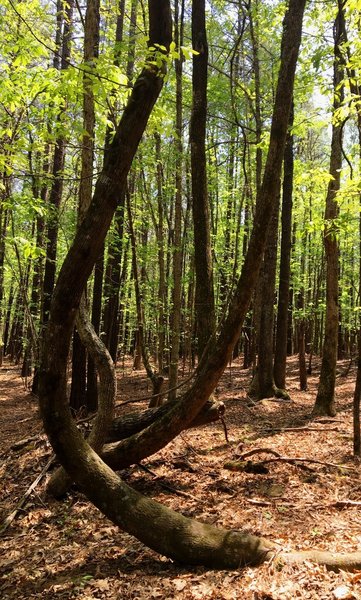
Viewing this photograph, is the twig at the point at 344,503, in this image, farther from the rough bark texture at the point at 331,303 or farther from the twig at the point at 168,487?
the rough bark texture at the point at 331,303

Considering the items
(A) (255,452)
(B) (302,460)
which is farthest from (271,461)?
(B) (302,460)

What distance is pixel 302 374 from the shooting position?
45.5 feet

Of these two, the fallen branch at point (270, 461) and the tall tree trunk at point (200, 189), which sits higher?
the tall tree trunk at point (200, 189)

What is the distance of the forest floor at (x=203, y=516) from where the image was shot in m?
3.76

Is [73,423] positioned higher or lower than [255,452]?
higher

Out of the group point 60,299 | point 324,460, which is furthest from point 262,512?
point 60,299

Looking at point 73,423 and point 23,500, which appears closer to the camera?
point 73,423

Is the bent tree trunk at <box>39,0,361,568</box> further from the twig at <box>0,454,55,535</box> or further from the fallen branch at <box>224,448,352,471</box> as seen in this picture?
the fallen branch at <box>224,448,352,471</box>

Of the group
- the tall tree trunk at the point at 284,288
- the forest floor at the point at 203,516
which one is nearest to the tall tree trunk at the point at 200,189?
the forest floor at the point at 203,516

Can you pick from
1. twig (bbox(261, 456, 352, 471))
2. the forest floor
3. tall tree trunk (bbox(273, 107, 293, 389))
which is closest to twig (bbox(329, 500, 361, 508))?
the forest floor

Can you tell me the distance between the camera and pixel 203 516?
17.2ft

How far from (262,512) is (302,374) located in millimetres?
9119

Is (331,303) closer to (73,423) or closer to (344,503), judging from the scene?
(344,503)

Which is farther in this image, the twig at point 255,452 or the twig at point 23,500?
the twig at point 255,452
